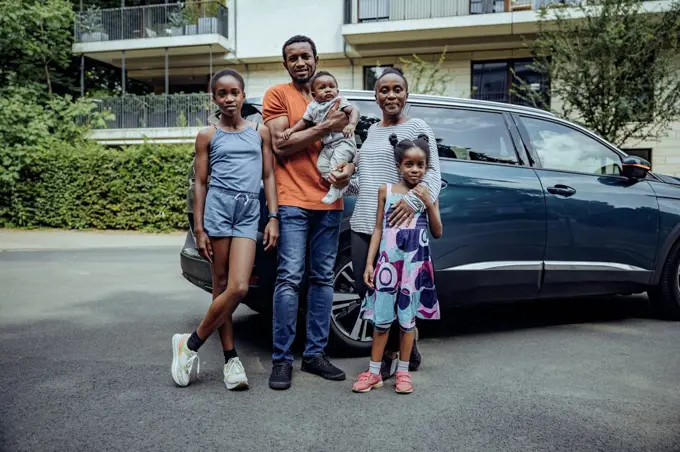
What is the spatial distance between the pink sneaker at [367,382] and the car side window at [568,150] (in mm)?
2361

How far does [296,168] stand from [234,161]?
373mm

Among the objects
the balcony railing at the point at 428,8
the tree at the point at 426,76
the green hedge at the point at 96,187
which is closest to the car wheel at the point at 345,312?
the green hedge at the point at 96,187

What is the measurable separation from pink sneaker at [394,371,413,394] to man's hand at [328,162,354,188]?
1155mm

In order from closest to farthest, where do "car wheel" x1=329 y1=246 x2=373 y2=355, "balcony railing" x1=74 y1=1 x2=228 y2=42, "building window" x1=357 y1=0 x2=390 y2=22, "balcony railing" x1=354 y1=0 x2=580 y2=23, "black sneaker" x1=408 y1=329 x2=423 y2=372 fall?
"black sneaker" x1=408 y1=329 x2=423 y2=372
"car wheel" x1=329 y1=246 x2=373 y2=355
"balcony railing" x1=354 y1=0 x2=580 y2=23
"building window" x1=357 y1=0 x2=390 y2=22
"balcony railing" x1=74 y1=1 x2=228 y2=42

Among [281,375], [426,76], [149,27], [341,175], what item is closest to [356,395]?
[281,375]

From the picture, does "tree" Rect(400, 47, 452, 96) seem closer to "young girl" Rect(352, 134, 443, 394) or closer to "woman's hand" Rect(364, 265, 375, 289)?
"young girl" Rect(352, 134, 443, 394)

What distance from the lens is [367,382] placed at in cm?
362

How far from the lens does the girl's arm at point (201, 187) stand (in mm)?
3582

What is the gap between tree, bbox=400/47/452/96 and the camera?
58.2 ft

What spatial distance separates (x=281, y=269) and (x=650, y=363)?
8.47 feet

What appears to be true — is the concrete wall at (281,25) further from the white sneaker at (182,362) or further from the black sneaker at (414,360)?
the white sneaker at (182,362)

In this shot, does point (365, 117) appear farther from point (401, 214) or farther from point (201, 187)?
point (201, 187)

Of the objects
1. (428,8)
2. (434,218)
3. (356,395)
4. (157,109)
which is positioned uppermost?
(428,8)

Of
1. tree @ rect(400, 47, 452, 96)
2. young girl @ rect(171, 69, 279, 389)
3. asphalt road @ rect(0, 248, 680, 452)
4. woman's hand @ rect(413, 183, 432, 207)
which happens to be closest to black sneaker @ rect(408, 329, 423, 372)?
asphalt road @ rect(0, 248, 680, 452)
